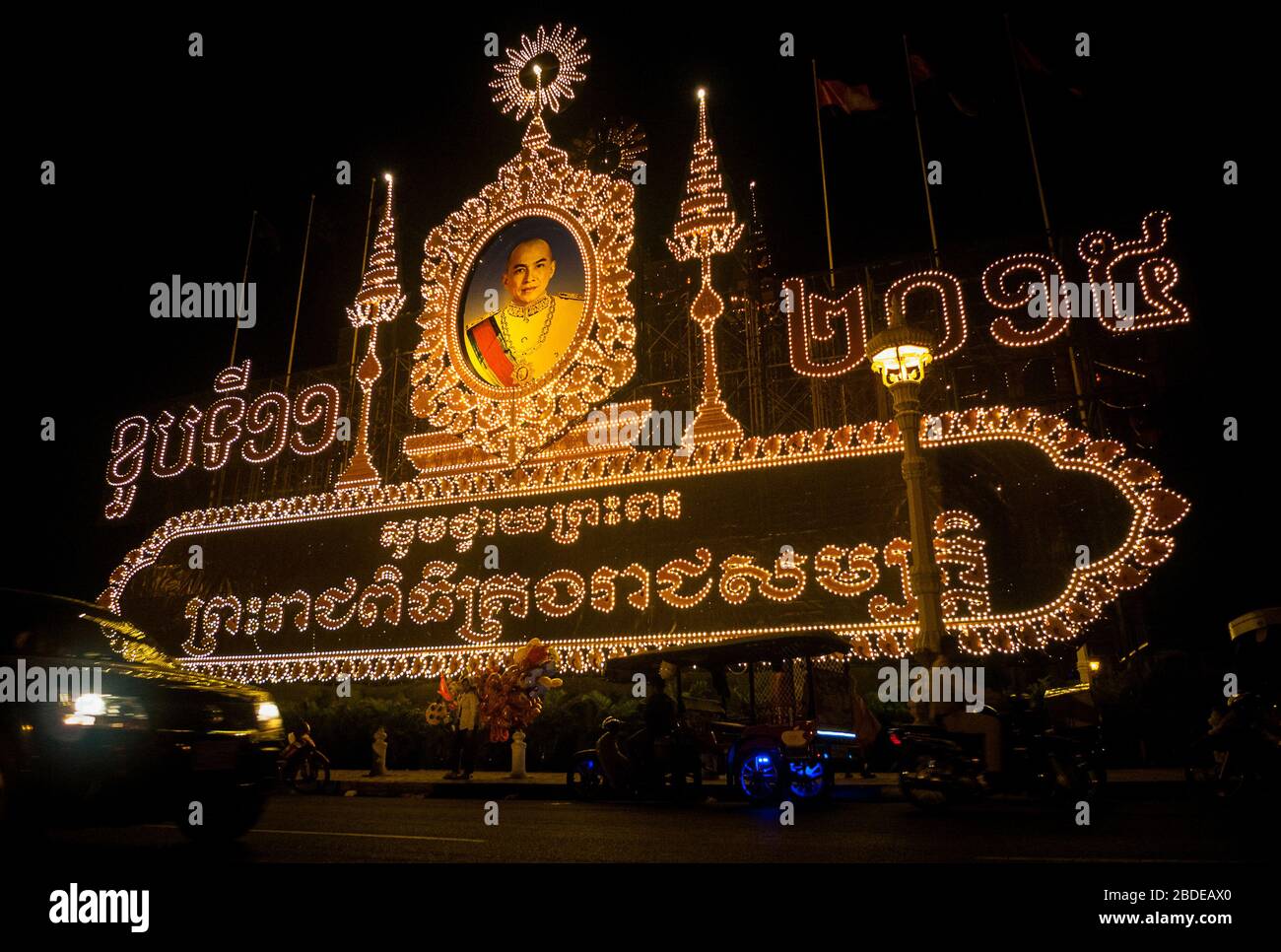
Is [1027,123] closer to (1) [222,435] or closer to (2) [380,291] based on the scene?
(2) [380,291]

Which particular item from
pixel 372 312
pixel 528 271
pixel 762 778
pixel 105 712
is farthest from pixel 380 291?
pixel 105 712

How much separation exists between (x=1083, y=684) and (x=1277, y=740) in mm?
1789

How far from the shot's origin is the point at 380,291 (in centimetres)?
2314

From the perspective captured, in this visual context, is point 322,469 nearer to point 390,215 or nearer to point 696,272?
point 390,215

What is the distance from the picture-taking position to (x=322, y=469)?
2494 cm

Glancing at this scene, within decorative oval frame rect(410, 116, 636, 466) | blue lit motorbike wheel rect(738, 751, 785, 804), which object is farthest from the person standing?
decorative oval frame rect(410, 116, 636, 466)

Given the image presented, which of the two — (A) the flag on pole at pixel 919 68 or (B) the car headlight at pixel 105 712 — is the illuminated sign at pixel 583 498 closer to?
(A) the flag on pole at pixel 919 68

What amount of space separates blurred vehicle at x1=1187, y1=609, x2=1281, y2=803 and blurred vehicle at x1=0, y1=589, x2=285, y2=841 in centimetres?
943

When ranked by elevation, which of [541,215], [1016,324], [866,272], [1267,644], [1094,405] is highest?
[541,215]

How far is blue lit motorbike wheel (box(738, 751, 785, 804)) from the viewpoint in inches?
385

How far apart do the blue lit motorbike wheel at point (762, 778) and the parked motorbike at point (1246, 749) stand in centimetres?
464

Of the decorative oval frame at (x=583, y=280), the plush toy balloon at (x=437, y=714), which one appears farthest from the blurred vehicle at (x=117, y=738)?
the decorative oval frame at (x=583, y=280)
